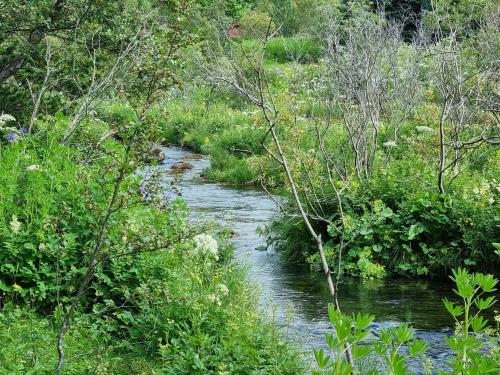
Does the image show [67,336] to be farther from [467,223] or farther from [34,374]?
[467,223]

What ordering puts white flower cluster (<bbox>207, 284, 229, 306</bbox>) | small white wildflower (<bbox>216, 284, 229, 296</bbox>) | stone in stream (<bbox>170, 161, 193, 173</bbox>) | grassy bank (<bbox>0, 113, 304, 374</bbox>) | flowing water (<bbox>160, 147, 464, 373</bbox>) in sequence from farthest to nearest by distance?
stone in stream (<bbox>170, 161, 193, 173</bbox>) < flowing water (<bbox>160, 147, 464, 373</bbox>) < small white wildflower (<bbox>216, 284, 229, 296</bbox>) < white flower cluster (<bbox>207, 284, 229, 306</bbox>) < grassy bank (<bbox>0, 113, 304, 374</bbox>)

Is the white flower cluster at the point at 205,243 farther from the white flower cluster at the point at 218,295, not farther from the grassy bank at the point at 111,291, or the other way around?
the white flower cluster at the point at 218,295

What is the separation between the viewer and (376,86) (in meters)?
11.7

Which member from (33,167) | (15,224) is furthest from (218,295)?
(33,167)

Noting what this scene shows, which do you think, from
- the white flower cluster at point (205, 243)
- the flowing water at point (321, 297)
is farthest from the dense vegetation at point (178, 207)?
the flowing water at point (321, 297)

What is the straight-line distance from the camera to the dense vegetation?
180 inches

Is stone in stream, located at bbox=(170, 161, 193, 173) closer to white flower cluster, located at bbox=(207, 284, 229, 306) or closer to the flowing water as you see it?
the flowing water

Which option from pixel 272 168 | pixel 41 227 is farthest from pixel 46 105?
pixel 272 168

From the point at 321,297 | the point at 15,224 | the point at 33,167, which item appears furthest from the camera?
the point at 321,297

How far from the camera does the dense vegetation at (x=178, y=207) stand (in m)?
4.57

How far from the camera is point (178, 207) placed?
790 cm

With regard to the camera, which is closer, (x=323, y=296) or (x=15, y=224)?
(x=15, y=224)

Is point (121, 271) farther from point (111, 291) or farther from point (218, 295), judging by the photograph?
point (218, 295)

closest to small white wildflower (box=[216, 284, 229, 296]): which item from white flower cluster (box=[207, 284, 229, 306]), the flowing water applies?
white flower cluster (box=[207, 284, 229, 306])
